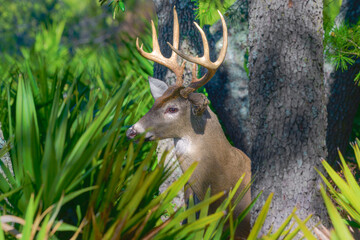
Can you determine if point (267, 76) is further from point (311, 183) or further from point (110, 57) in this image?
point (110, 57)

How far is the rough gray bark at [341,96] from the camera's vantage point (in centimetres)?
536

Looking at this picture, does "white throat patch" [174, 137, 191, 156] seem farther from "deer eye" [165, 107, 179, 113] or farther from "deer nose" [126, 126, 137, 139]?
"deer nose" [126, 126, 137, 139]

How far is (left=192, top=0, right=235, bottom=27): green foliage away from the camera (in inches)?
199

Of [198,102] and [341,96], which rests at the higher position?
[198,102]

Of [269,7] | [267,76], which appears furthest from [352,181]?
[269,7]

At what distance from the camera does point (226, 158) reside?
3.77m

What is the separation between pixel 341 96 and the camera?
18.1 ft

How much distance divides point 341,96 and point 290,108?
2.56 metres

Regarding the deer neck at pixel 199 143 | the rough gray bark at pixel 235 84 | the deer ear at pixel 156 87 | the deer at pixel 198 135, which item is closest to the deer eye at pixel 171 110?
the deer at pixel 198 135

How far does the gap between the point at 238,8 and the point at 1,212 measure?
460cm

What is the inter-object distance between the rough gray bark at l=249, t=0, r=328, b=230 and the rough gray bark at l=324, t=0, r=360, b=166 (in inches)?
87.4

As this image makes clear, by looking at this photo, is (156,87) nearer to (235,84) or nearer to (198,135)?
(198,135)

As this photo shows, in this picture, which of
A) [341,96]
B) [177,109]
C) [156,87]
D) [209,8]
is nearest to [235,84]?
[209,8]

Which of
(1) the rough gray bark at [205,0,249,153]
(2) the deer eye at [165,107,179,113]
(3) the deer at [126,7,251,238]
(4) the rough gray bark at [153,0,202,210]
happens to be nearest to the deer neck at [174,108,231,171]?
(3) the deer at [126,7,251,238]
